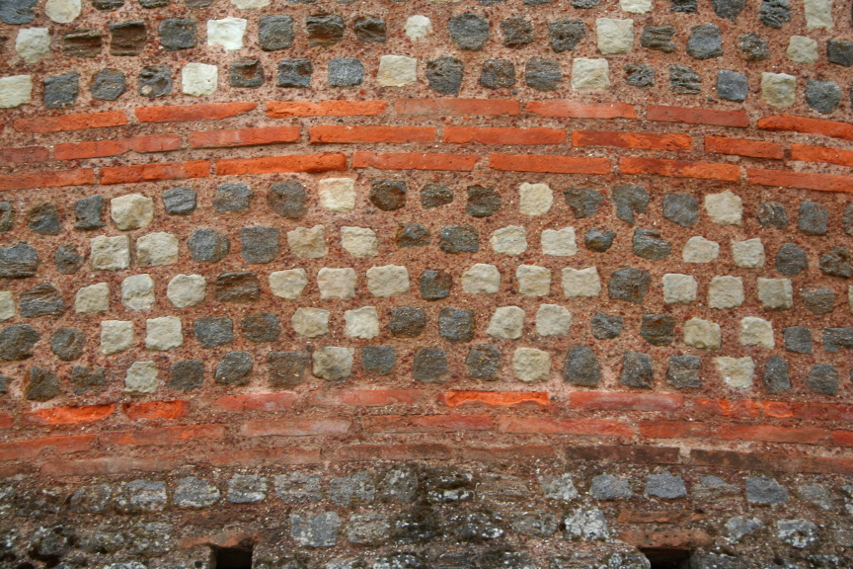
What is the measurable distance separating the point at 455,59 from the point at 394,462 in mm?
1546

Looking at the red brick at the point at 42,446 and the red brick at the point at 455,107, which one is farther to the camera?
the red brick at the point at 455,107

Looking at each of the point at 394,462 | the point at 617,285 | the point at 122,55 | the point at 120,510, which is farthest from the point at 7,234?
the point at 617,285

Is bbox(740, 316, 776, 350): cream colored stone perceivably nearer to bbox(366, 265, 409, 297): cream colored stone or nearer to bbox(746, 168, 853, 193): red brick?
bbox(746, 168, 853, 193): red brick

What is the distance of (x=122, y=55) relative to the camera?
11.0 feet

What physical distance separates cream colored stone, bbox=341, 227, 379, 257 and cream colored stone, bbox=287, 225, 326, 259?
0.26 feet

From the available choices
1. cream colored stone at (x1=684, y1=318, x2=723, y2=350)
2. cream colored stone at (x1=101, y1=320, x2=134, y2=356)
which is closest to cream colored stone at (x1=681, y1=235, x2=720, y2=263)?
cream colored stone at (x1=684, y1=318, x2=723, y2=350)

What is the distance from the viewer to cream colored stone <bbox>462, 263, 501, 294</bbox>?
3178 millimetres

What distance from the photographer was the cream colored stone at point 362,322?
316cm

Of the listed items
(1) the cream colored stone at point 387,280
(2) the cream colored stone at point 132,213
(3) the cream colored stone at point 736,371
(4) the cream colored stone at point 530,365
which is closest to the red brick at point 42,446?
(2) the cream colored stone at point 132,213

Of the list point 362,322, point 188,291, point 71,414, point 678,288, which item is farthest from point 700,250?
point 71,414

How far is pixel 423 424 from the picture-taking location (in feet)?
10.1

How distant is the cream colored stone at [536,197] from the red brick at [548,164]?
0.22 ft

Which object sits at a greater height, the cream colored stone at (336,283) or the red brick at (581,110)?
the red brick at (581,110)

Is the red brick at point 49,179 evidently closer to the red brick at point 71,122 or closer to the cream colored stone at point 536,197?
the red brick at point 71,122
